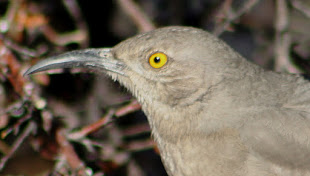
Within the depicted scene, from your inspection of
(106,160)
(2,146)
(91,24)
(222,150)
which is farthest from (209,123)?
(91,24)

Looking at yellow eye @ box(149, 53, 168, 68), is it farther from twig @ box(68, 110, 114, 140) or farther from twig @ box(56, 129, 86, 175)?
twig @ box(56, 129, 86, 175)

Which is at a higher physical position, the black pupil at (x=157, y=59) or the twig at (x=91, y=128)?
the black pupil at (x=157, y=59)

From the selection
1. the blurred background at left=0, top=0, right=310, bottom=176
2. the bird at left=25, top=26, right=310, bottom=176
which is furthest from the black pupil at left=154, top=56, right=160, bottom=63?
the blurred background at left=0, top=0, right=310, bottom=176

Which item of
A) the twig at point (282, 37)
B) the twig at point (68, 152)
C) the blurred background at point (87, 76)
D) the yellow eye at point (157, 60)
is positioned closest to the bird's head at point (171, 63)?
the yellow eye at point (157, 60)

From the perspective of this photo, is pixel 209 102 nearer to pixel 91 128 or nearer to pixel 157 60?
pixel 157 60

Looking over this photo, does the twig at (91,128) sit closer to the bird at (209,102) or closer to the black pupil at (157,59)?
the bird at (209,102)

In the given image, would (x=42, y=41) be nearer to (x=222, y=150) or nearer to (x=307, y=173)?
(x=222, y=150)

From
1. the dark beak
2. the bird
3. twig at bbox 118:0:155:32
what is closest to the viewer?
the bird

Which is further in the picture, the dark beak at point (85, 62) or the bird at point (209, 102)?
the dark beak at point (85, 62)
